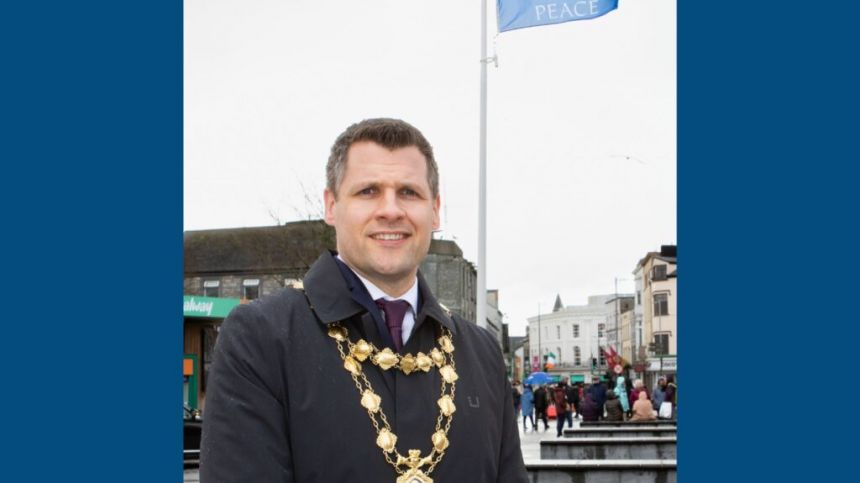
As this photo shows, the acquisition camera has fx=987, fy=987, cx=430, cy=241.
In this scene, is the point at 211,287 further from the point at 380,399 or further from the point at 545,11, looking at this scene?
the point at 380,399

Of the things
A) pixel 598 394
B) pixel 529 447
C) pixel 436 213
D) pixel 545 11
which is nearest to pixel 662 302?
pixel 598 394

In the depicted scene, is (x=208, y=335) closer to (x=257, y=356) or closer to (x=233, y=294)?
(x=233, y=294)

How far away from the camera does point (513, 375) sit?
107 m

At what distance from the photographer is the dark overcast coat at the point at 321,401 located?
2281mm

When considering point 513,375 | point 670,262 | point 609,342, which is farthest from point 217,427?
point 609,342

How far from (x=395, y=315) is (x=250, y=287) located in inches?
2276

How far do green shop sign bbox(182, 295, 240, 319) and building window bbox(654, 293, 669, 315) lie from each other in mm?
55340

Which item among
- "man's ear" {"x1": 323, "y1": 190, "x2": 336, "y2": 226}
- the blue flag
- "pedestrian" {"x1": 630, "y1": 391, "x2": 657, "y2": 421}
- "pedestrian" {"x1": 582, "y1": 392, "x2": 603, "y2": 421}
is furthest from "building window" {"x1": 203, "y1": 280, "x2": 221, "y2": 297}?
"man's ear" {"x1": 323, "y1": 190, "x2": 336, "y2": 226}

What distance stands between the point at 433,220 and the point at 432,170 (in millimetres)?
132

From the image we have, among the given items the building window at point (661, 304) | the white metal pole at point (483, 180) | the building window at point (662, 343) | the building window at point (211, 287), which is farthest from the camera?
the building window at point (661, 304)

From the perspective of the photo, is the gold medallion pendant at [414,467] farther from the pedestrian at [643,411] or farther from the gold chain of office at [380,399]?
the pedestrian at [643,411]

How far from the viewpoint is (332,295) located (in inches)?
99.3

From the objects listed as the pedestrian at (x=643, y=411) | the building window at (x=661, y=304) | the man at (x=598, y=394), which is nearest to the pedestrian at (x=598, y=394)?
the man at (x=598, y=394)

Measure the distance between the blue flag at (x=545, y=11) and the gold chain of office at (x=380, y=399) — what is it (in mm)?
13216
